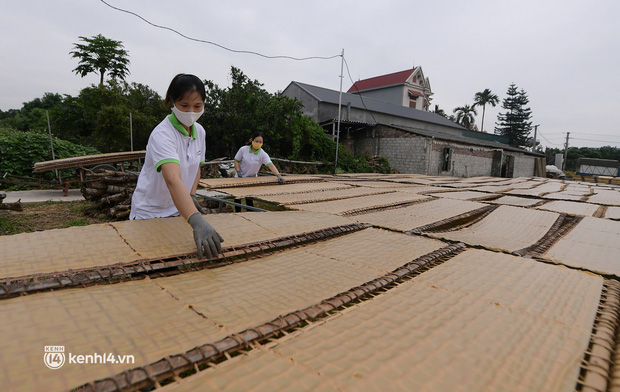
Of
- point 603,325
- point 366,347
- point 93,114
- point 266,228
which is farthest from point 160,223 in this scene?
point 93,114

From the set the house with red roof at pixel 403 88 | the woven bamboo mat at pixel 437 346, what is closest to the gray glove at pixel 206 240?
the woven bamboo mat at pixel 437 346

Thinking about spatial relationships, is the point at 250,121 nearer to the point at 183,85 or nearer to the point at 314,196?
the point at 314,196

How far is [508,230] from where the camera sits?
1.92 metres

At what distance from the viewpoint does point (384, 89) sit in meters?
26.5

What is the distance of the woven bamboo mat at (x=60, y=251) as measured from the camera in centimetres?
86

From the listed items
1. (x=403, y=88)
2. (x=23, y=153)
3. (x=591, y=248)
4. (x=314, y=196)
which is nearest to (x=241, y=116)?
(x=23, y=153)

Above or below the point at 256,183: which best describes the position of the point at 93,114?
above

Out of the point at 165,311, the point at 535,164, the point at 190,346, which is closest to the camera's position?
the point at 190,346

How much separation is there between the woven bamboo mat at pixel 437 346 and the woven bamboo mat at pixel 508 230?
61 centimetres

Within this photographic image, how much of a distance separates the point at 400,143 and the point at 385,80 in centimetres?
1579

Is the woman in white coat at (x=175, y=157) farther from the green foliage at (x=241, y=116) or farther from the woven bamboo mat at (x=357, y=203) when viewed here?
the green foliage at (x=241, y=116)

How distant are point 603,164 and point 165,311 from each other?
34902mm

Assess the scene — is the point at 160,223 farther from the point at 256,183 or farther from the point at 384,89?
the point at 384,89

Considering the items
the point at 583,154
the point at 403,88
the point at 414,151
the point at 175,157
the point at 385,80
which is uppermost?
the point at 385,80
